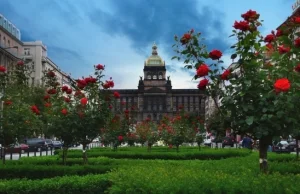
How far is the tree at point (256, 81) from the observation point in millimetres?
8922

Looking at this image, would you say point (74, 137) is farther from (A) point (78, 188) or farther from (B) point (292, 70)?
(B) point (292, 70)

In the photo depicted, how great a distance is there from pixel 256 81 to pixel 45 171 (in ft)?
28.3

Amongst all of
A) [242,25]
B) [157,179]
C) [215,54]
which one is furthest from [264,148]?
[157,179]

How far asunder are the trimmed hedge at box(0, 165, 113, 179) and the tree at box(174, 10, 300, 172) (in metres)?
6.34

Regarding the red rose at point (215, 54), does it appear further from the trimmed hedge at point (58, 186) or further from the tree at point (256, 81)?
the trimmed hedge at point (58, 186)

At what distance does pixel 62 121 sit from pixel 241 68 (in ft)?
31.7

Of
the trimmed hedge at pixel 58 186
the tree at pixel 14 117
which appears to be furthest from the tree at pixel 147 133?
the trimmed hedge at pixel 58 186

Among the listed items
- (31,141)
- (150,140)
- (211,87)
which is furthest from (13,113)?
(31,141)

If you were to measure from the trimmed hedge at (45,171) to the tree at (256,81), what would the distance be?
20.8 feet

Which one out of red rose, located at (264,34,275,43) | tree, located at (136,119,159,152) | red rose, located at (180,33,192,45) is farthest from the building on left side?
red rose, located at (264,34,275,43)

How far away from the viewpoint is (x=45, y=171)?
15.3m

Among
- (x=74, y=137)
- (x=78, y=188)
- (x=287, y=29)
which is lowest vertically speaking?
(x=78, y=188)

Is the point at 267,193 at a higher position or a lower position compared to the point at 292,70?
lower

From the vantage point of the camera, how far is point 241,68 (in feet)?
31.9
